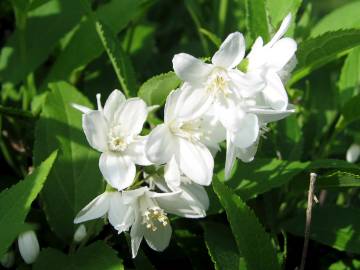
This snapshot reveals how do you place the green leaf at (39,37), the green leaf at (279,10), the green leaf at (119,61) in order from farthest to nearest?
the green leaf at (39,37) → the green leaf at (279,10) → the green leaf at (119,61)

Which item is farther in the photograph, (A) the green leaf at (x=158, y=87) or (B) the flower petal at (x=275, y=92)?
(A) the green leaf at (x=158, y=87)

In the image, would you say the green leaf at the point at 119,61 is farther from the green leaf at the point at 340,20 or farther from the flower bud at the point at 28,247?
the green leaf at the point at 340,20

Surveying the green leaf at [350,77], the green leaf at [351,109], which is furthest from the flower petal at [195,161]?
the green leaf at [350,77]

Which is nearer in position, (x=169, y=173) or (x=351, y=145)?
(x=169, y=173)

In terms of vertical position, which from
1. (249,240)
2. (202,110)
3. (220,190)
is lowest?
(249,240)

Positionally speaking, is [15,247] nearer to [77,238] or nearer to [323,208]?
[77,238]

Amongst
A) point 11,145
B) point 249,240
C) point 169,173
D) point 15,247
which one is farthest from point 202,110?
point 11,145

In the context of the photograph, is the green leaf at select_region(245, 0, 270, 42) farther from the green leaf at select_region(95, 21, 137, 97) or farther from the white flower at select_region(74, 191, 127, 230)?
the white flower at select_region(74, 191, 127, 230)
